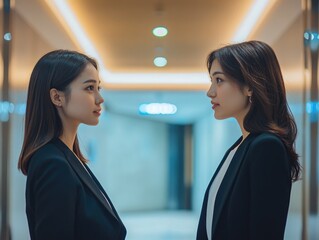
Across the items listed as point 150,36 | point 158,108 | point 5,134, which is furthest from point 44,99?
point 158,108

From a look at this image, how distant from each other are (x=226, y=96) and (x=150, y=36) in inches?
158

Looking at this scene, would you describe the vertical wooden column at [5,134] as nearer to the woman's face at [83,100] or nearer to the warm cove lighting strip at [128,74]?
the warm cove lighting strip at [128,74]

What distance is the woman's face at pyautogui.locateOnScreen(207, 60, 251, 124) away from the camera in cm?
173

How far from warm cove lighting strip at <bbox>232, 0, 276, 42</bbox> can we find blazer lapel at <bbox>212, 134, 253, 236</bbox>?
2.73 metres

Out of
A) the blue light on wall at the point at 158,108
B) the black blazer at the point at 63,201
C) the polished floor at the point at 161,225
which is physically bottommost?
the polished floor at the point at 161,225

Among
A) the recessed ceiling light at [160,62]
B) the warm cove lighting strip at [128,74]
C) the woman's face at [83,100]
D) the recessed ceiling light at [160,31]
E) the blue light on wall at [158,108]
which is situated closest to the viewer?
the woman's face at [83,100]

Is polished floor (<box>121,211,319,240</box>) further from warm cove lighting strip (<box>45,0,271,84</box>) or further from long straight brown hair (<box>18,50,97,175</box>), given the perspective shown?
long straight brown hair (<box>18,50,97,175</box>)

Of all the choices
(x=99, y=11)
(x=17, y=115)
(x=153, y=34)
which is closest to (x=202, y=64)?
(x=153, y=34)

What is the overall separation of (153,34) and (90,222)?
13.8ft

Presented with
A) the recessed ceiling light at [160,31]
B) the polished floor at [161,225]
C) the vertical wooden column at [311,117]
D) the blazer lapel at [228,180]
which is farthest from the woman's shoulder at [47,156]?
the polished floor at [161,225]

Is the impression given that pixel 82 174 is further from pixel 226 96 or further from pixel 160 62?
pixel 160 62

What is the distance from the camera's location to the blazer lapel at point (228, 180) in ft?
5.21

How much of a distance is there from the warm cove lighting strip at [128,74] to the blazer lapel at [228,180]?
2.89 meters

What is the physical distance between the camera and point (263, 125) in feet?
5.33
